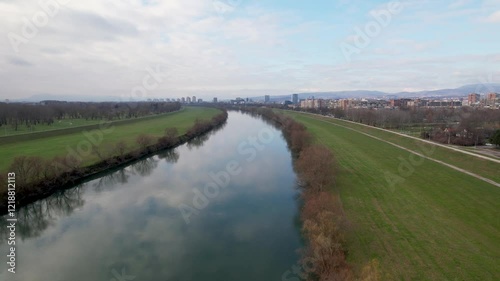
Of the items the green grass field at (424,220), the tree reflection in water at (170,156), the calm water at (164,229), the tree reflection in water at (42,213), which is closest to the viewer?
the green grass field at (424,220)

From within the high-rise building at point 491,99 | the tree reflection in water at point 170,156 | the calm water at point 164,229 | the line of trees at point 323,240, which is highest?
the high-rise building at point 491,99

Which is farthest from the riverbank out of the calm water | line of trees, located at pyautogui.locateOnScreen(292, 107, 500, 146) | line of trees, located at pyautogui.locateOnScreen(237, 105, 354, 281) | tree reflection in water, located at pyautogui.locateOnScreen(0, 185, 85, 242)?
line of trees, located at pyautogui.locateOnScreen(292, 107, 500, 146)

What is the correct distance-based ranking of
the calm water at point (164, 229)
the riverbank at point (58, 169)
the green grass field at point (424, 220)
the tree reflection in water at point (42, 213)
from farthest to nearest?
the riverbank at point (58, 169) < the tree reflection in water at point (42, 213) < the calm water at point (164, 229) < the green grass field at point (424, 220)

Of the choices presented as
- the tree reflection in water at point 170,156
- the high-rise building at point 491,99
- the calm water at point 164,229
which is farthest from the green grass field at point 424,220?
the high-rise building at point 491,99

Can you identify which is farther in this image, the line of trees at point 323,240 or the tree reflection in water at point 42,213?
the tree reflection in water at point 42,213

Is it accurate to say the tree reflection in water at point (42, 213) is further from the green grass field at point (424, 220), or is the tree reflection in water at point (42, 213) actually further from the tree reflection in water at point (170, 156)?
the green grass field at point (424, 220)

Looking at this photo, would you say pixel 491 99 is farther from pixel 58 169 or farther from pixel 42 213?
pixel 42 213

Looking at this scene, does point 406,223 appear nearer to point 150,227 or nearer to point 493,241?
point 493,241
